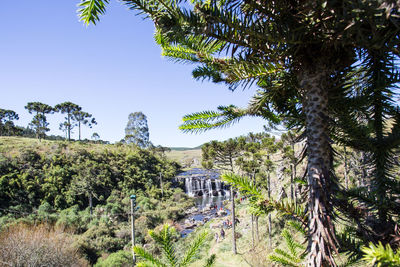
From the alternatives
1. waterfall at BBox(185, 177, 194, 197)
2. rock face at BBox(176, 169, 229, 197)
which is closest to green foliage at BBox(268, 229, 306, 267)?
rock face at BBox(176, 169, 229, 197)

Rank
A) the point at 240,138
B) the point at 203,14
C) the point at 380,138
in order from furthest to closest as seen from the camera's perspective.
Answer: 1. the point at 240,138
2. the point at 380,138
3. the point at 203,14

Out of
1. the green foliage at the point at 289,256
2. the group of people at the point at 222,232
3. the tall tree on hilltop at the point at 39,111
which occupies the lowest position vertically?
the group of people at the point at 222,232

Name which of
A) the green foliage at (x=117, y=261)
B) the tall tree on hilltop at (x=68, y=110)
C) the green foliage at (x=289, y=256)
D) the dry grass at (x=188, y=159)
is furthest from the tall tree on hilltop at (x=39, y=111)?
the green foliage at (x=289, y=256)

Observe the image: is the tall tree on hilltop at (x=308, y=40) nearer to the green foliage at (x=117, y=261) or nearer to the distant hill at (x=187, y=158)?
the green foliage at (x=117, y=261)

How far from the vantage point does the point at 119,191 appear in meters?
38.5

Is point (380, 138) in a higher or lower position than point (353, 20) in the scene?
lower

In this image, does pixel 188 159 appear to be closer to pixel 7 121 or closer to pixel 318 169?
pixel 7 121

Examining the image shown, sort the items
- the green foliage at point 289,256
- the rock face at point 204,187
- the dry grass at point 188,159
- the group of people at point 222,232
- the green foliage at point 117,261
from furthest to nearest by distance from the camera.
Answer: the dry grass at point 188,159, the rock face at point 204,187, the group of people at point 222,232, the green foliage at point 117,261, the green foliage at point 289,256

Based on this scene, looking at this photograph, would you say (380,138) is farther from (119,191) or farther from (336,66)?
(119,191)

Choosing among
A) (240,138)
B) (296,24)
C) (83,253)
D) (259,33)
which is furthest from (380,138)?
(83,253)

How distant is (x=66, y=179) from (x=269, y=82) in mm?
38709

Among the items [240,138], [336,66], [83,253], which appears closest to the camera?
[336,66]

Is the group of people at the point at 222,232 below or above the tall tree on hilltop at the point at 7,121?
below

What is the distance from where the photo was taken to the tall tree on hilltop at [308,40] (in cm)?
95
